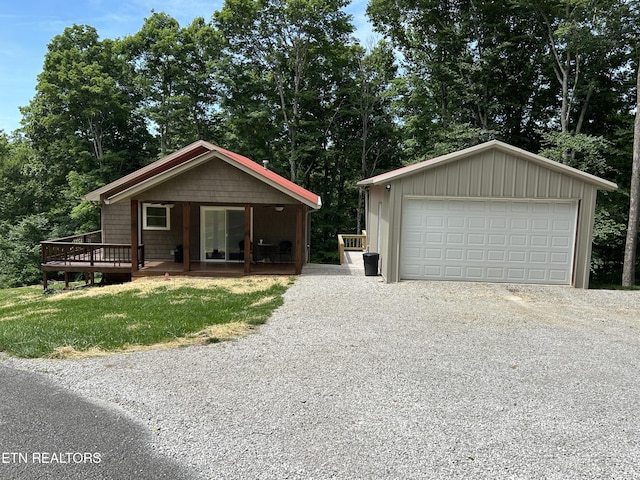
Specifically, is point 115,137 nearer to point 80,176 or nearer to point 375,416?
point 80,176

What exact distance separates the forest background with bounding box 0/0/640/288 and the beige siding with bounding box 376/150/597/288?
9382 millimetres

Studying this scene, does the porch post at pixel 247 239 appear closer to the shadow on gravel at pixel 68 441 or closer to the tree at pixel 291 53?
the shadow on gravel at pixel 68 441

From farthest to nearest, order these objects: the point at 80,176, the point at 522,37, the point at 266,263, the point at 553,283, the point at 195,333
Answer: the point at 80,176 < the point at 522,37 < the point at 266,263 < the point at 553,283 < the point at 195,333

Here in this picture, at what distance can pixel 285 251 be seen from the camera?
15461 millimetres

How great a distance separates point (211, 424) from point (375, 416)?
1520 mm

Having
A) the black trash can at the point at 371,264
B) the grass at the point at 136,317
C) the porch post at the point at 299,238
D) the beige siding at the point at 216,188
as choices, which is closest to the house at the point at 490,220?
the black trash can at the point at 371,264

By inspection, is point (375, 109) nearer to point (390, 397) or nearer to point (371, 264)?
point (371, 264)

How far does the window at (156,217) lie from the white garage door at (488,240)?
8460mm

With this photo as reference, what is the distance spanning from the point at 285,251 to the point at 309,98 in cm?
1206

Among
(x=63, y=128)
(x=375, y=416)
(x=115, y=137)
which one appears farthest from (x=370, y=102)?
(x=375, y=416)

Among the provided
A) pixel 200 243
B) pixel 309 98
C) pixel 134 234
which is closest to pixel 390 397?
pixel 134 234

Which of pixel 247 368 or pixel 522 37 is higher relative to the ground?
pixel 522 37

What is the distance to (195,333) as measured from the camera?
268 inches

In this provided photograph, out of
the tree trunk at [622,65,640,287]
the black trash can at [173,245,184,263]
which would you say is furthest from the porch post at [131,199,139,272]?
the tree trunk at [622,65,640,287]
